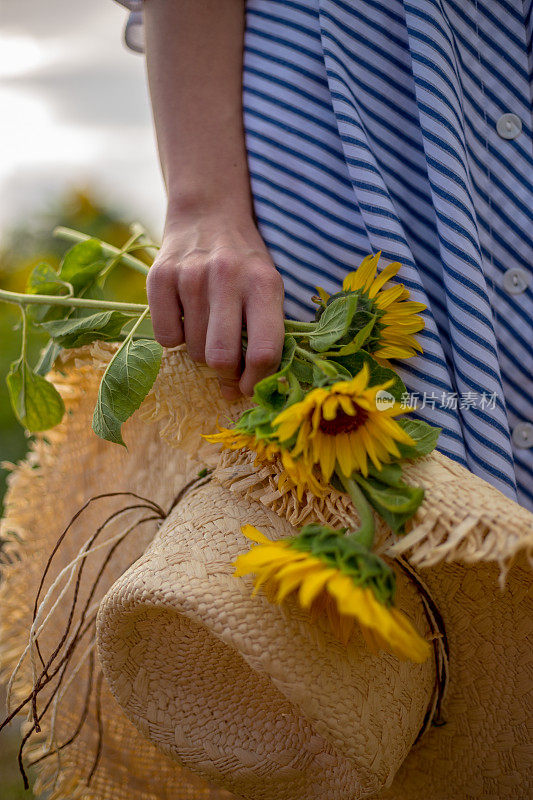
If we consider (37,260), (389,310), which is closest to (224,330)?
(389,310)

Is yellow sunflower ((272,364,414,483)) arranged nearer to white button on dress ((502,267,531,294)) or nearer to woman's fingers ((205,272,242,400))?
woman's fingers ((205,272,242,400))

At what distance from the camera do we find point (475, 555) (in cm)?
33

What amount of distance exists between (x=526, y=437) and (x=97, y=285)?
1.37 feet

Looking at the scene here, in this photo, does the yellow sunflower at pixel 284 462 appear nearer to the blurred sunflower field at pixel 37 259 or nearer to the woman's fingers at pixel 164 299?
the woman's fingers at pixel 164 299

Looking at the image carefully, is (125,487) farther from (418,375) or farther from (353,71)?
(353,71)

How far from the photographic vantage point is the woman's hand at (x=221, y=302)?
44 cm

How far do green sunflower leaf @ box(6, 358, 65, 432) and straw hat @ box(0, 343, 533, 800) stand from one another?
35mm

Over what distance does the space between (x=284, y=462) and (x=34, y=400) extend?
328 mm

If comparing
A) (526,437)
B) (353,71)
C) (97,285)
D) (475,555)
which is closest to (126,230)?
(97,285)

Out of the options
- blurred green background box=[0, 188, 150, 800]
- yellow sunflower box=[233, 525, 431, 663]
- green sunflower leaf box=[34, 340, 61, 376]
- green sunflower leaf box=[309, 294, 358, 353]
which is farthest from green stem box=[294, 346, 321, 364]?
blurred green background box=[0, 188, 150, 800]

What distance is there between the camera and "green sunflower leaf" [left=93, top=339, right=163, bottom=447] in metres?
0.46

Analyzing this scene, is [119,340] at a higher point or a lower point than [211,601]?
higher

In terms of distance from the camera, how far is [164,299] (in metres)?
0.47

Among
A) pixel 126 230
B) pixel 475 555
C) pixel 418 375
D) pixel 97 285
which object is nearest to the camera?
pixel 475 555
